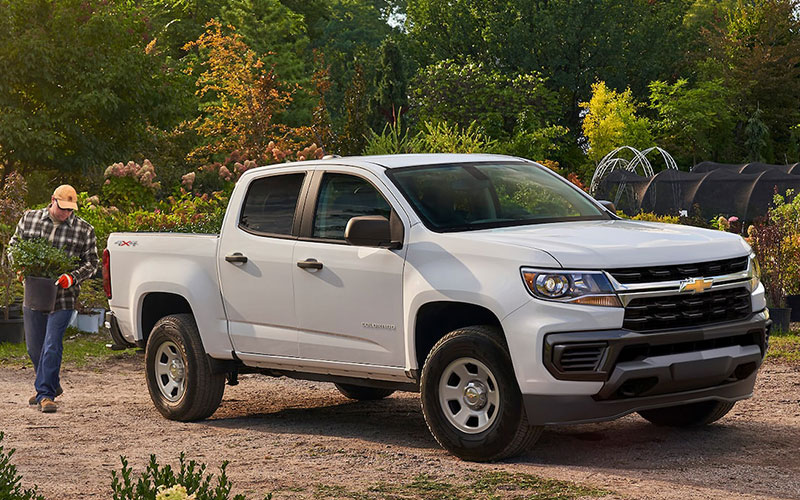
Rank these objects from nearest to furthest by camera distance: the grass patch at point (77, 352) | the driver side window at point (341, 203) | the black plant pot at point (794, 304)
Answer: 1. the driver side window at point (341, 203)
2. the grass patch at point (77, 352)
3. the black plant pot at point (794, 304)

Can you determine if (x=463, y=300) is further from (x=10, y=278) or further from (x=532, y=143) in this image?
(x=532, y=143)

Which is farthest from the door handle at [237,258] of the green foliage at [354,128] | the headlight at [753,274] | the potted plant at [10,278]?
the green foliage at [354,128]

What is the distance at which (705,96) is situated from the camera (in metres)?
50.8

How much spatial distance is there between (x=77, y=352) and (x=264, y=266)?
6402 mm

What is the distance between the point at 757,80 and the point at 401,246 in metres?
46.1

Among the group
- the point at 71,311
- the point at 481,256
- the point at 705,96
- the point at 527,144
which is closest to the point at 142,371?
the point at 71,311

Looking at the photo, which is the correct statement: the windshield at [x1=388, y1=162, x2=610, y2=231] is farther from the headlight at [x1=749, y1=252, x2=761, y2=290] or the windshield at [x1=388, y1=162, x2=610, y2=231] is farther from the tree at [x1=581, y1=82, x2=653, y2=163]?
the tree at [x1=581, y1=82, x2=653, y2=163]

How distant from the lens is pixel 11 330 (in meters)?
15.9

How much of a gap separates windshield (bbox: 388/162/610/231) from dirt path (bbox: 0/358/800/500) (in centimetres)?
153

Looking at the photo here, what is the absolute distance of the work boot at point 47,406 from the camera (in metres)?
11.1

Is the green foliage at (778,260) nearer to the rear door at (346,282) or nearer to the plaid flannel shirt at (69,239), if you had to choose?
the rear door at (346,282)

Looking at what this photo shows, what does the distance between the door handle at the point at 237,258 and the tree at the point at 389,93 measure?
2830 cm

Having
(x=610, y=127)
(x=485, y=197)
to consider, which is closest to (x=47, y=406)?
(x=485, y=197)

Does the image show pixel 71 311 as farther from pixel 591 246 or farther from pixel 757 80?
pixel 757 80
